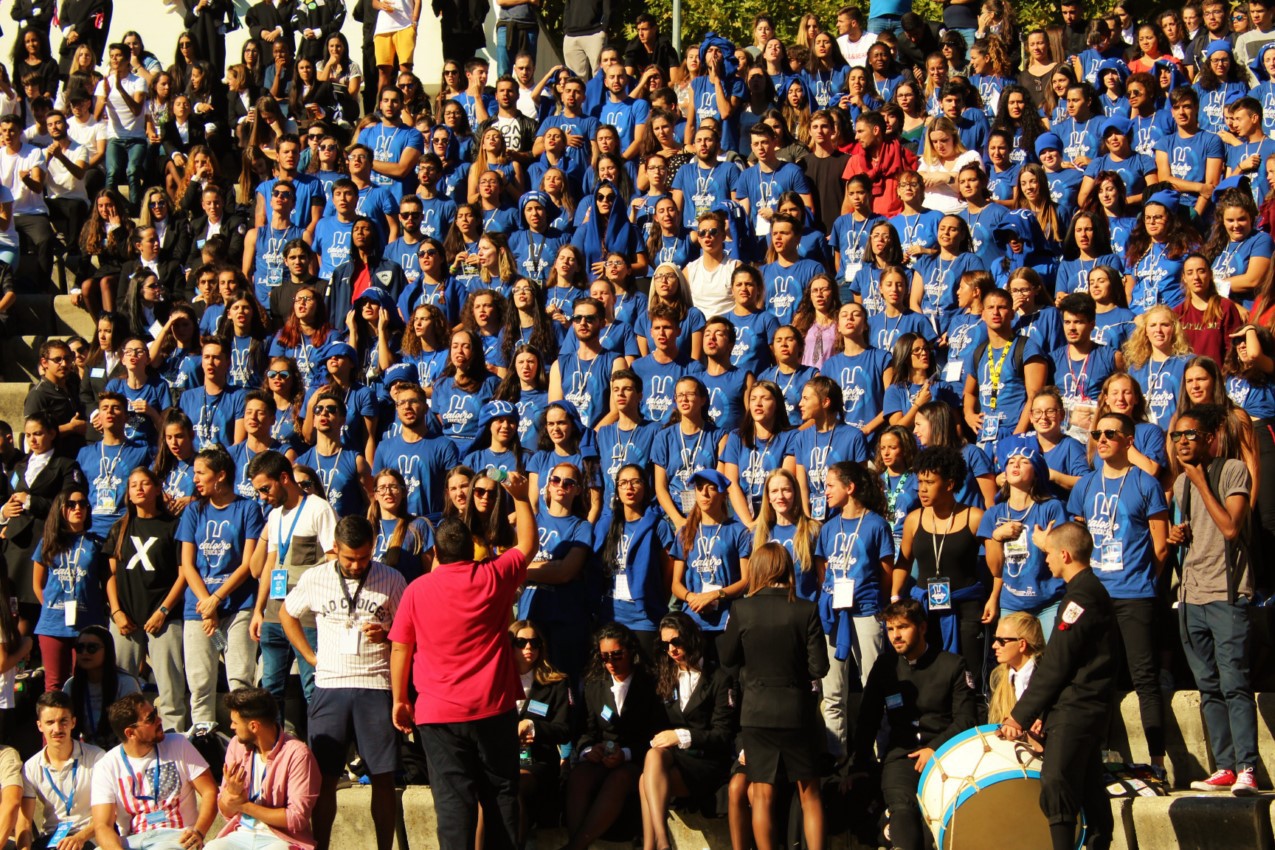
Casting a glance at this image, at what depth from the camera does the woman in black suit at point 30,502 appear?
36.2ft

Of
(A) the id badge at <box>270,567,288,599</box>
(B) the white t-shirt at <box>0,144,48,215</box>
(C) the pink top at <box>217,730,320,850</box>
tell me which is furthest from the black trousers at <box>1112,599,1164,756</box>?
(B) the white t-shirt at <box>0,144,48,215</box>

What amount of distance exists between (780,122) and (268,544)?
20.1ft

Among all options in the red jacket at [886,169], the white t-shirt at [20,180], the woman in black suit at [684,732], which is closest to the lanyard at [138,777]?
the woman in black suit at [684,732]

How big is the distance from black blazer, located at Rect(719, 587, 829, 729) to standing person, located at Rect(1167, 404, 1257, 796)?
187 centimetres

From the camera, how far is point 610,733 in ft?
30.1

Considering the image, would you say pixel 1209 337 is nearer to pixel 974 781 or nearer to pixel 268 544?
pixel 974 781

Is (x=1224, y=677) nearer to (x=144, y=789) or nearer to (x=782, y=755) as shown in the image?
(x=782, y=755)

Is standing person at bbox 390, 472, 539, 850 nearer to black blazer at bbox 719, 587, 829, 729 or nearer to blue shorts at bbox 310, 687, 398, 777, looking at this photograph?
blue shorts at bbox 310, 687, 398, 777

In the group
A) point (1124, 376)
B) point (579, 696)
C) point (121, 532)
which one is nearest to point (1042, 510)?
point (1124, 376)

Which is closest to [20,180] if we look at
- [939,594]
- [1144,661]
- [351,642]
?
[351,642]

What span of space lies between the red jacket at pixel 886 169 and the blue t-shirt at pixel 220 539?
5507 millimetres

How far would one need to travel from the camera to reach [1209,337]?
10.5 metres

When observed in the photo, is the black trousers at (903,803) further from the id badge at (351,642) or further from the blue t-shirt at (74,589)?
the blue t-shirt at (74,589)

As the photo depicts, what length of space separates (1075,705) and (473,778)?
8.84 ft
